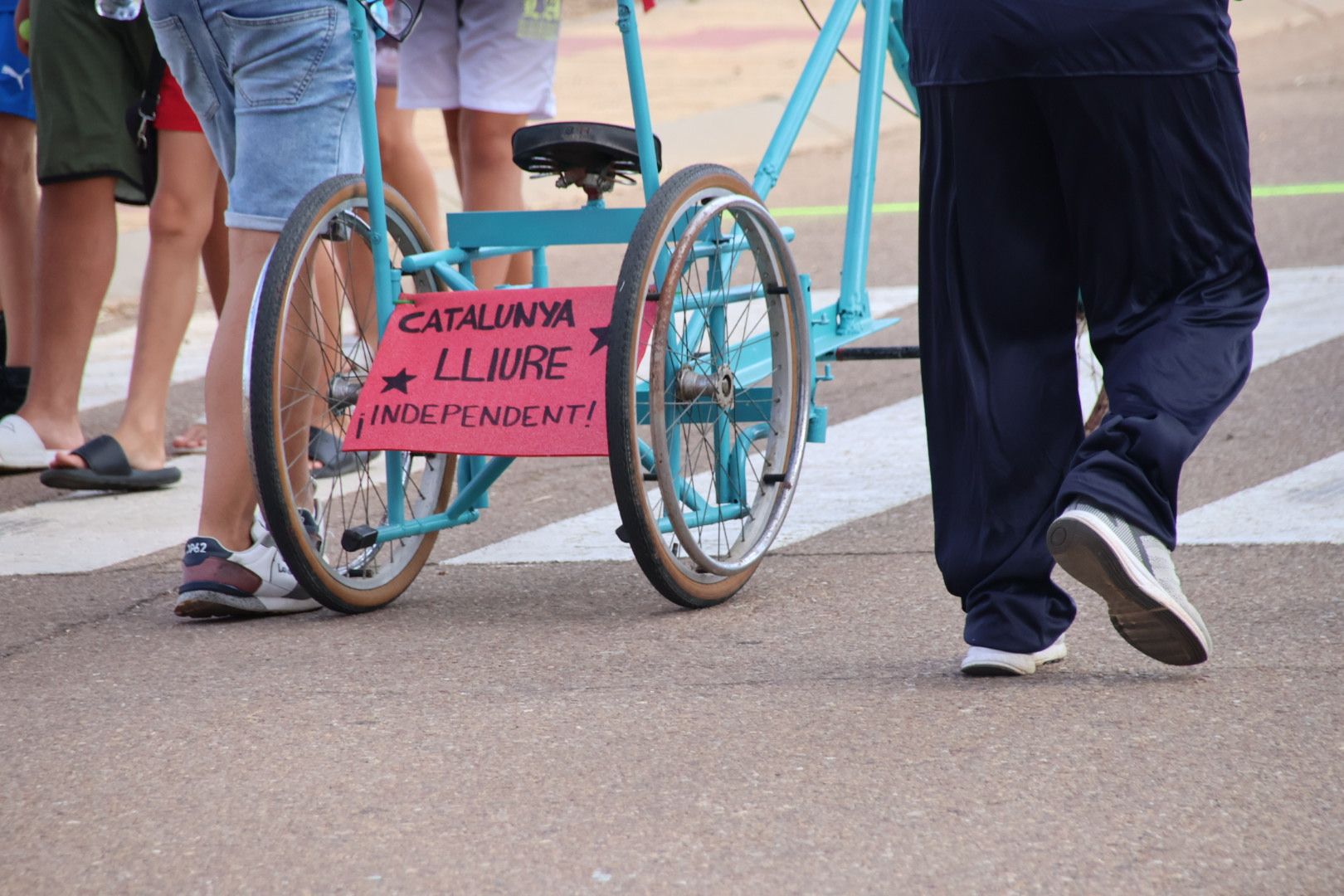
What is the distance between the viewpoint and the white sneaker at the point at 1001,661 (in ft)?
9.20

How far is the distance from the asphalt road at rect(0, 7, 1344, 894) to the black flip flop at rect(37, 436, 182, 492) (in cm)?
75

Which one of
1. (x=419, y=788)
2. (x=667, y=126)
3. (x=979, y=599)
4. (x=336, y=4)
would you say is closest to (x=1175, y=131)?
(x=979, y=599)

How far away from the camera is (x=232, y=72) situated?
349cm

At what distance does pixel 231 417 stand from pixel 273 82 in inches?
24.8

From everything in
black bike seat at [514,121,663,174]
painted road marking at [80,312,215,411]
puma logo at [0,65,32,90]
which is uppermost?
puma logo at [0,65,32,90]

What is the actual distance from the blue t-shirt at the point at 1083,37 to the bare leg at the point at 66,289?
290 cm

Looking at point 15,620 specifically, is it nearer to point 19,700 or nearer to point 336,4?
point 19,700

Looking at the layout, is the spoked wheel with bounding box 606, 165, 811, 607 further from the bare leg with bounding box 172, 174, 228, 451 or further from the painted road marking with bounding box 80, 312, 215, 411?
the painted road marking with bounding box 80, 312, 215, 411

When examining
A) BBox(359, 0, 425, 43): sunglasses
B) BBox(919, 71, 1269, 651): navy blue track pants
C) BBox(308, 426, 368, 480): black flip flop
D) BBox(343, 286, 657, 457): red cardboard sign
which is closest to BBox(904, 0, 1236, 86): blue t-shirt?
BBox(919, 71, 1269, 651): navy blue track pants

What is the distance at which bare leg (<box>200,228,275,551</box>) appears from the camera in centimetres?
351

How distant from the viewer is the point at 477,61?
16.6 ft

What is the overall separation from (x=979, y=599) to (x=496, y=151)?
9.05 feet

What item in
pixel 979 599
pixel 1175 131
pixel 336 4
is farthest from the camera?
pixel 336 4

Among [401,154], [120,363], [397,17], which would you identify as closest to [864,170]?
[397,17]
